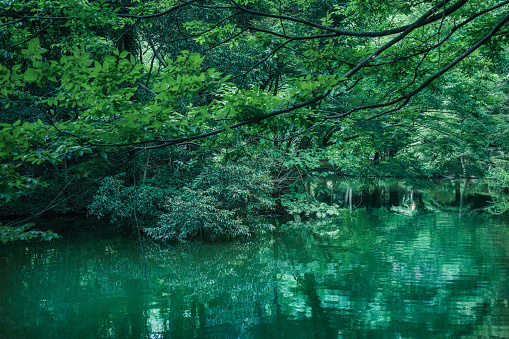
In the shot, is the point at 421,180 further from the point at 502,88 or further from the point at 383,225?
the point at 502,88

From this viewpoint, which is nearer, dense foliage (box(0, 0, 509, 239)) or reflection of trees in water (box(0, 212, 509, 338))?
dense foliage (box(0, 0, 509, 239))

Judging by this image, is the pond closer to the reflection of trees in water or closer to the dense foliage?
the reflection of trees in water

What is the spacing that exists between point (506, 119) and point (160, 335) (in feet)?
56.2

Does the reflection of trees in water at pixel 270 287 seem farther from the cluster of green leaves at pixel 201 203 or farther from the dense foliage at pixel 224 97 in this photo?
the dense foliage at pixel 224 97

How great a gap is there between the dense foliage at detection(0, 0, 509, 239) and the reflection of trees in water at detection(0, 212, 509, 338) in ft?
3.78

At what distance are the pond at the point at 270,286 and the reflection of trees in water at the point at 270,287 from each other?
24 millimetres

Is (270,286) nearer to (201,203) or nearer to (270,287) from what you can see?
(270,287)

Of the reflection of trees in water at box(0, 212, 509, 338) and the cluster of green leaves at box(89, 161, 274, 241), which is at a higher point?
the cluster of green leaves at box(89, 161, 274, 241)

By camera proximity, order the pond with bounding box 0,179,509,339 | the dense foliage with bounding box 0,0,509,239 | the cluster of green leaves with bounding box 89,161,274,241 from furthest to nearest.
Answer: the cluster of green leaves with bounding box 89,161,274,241 → the pond with bounding box 0,179,509,339 → the dense foliage with bounding box 0,0,509,239

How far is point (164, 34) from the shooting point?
10.3 m

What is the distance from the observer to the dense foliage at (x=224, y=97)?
2.85 m

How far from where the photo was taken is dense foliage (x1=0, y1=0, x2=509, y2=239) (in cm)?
285

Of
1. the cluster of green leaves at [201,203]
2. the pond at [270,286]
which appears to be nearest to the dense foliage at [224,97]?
the cluster of green leaves at [201,203]

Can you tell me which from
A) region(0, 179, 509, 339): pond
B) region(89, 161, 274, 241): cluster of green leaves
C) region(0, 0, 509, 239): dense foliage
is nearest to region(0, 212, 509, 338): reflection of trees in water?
region(0, 179, 509, 339): pond
